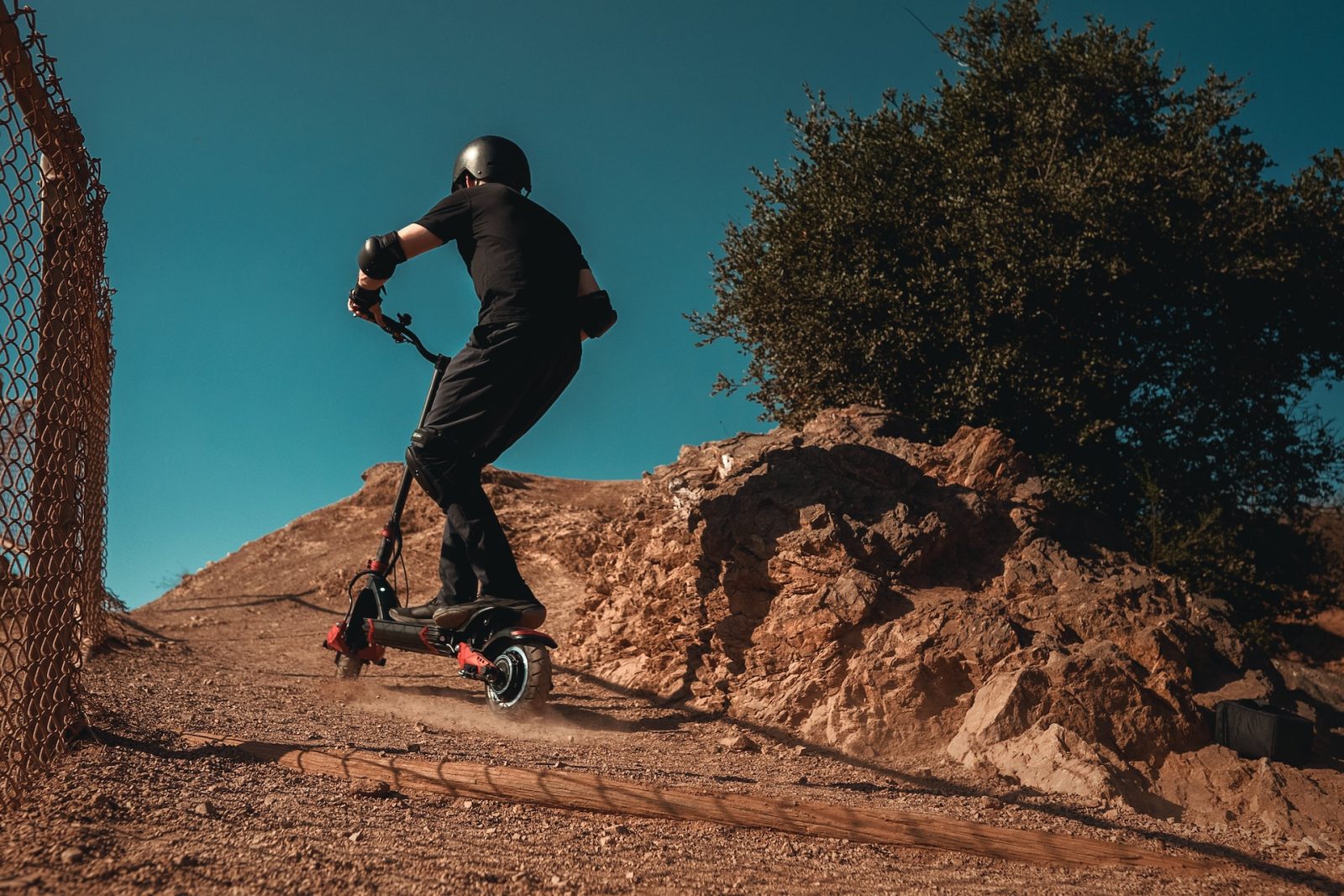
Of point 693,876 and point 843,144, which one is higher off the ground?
point 843,144

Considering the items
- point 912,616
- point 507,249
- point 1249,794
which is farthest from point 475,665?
point 1249,794

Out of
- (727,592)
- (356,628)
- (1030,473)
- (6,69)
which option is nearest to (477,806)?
(356,628)

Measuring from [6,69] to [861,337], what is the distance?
405 inches

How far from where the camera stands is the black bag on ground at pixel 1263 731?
6.19 meters

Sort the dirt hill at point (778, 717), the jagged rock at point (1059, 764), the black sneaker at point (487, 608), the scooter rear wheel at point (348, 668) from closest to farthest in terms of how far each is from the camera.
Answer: the dirt hill at point (778, 717)
the black sneaker at point (487, 608)
the jagged rock at point (1059, 764)
the scooter rear wheel at point (348, 668)

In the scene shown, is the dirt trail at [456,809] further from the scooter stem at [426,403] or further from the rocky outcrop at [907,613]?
the scooter stem at [426,403]

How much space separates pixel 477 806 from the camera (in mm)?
3660

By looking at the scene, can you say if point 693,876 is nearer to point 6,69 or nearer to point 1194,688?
point 6,69

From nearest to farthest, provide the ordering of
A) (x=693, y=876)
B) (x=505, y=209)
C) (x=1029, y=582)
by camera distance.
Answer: (x=693, y=876), (x=505, y=209), (x=1029, y=582)

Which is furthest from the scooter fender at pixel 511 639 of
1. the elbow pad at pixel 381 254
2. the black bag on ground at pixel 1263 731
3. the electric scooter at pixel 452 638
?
the black bag on ground at pixel 1263 731

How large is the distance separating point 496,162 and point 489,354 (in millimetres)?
1253

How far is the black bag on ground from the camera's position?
20.3 feet

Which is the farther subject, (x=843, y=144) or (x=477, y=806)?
(x=843, y=144)

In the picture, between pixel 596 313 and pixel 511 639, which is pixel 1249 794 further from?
pixel 596 313
